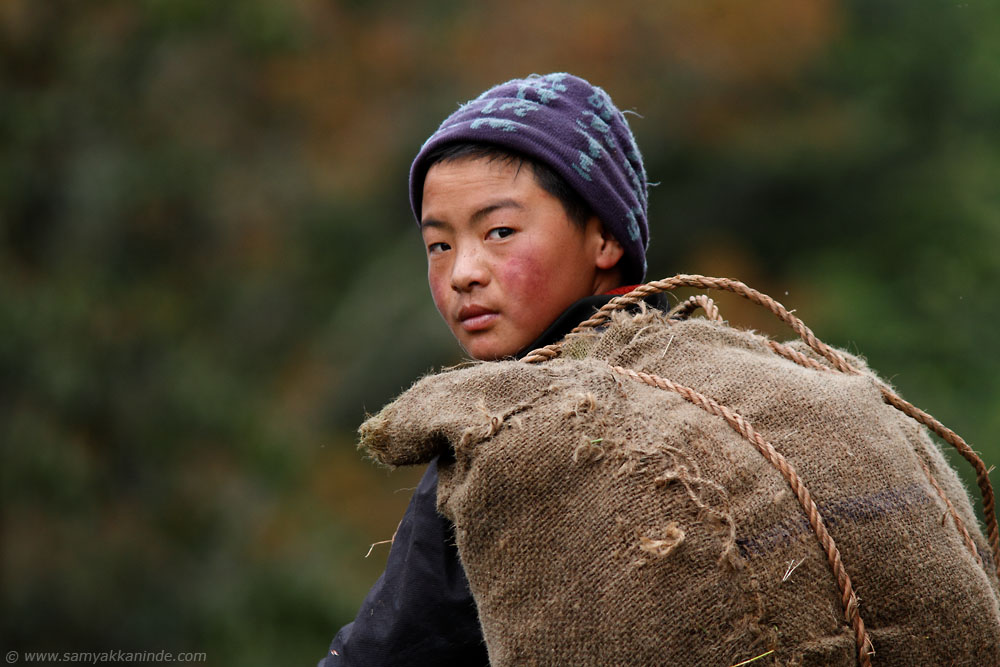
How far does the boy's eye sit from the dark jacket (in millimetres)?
492

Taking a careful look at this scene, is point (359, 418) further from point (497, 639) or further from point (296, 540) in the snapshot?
point (497, 639)

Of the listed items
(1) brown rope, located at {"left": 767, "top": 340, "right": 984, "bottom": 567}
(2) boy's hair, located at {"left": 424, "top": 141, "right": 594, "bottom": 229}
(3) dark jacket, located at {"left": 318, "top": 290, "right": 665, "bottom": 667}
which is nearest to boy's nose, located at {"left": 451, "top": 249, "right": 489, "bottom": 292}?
(2) boy's hair, located at {"left": 424, "top": 141, "right": 594, "bottom": 229}

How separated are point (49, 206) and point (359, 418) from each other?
4295mm

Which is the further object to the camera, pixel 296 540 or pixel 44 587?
pixel 296 540

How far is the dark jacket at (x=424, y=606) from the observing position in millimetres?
1781

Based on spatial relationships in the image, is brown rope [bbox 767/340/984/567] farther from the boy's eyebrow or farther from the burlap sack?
the boy's eyebrow

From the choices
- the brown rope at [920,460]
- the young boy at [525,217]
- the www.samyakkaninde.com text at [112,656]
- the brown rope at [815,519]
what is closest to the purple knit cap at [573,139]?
the young boy at [525,217]

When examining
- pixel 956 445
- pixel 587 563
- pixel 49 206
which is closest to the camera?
pixel 587 563

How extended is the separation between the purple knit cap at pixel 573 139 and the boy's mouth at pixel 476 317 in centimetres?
29

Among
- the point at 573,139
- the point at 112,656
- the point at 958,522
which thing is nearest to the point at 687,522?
the point at 958,522

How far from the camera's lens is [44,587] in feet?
24.7

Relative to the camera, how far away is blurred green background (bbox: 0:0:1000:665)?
7.73m

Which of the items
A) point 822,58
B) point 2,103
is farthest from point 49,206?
point 822,58

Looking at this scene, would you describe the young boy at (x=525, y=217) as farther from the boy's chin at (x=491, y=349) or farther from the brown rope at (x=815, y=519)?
the brown rope at (x=815, y=519)
